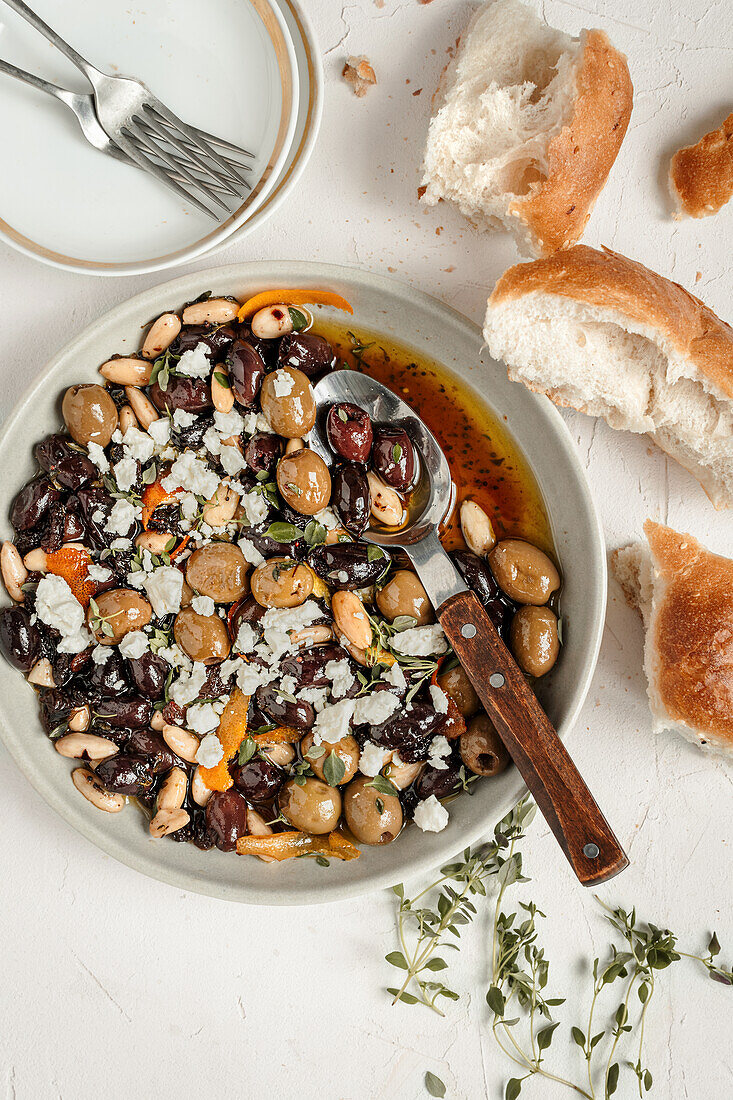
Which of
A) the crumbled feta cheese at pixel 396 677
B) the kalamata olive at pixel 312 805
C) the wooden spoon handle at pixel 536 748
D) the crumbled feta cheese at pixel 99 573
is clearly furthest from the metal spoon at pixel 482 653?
the crumbled feta cheese at pixel 99 573

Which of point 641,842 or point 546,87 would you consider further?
point 641,842

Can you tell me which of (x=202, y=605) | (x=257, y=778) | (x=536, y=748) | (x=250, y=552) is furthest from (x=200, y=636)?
(x=536, y=748)

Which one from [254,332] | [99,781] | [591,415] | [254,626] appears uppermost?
[591,415]

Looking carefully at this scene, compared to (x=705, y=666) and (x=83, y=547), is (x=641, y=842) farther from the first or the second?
(x=83, y=547)

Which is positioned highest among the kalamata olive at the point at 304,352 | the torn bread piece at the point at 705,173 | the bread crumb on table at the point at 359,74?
the torn bread piece at the point at 705,173

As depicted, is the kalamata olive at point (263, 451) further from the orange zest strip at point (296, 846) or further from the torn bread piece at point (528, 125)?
the orange zest strip at point (296, 846)

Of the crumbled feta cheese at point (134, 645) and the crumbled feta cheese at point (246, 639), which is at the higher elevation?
the crumbled feta cheese at point (246, 639)

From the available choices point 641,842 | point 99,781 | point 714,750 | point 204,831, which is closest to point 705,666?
point 714,750
